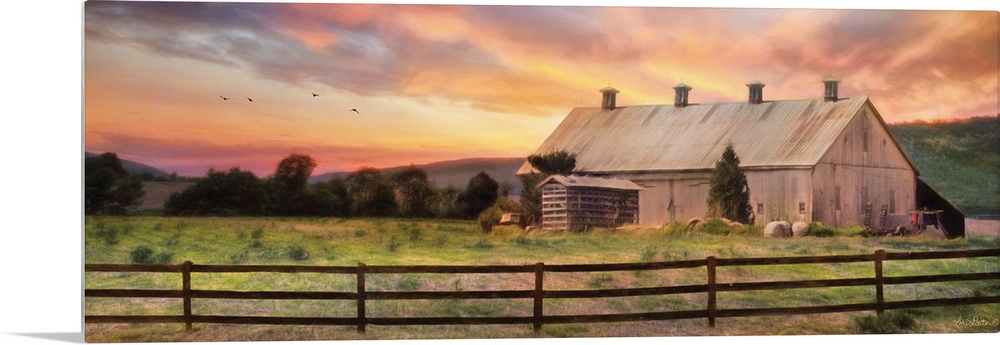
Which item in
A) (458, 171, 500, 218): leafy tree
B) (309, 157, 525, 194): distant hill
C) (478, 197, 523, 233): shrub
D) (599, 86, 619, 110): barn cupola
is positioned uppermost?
(599, 86, 619, 110): barn cupola

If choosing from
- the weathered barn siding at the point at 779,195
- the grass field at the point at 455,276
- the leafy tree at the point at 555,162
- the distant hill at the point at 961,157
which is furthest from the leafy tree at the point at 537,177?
the distant hill at the point at 961,157

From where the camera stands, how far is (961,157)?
52.2 feet

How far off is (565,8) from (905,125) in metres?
4.99

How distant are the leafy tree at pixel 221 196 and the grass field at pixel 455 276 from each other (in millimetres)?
131

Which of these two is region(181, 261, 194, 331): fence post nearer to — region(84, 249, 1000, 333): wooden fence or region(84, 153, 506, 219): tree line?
region(84, 249, 1000, 333): wooden fence

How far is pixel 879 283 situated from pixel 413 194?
6.23 meters

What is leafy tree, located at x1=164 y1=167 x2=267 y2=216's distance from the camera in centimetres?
1474

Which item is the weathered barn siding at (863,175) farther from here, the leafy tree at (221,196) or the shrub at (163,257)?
the shrub at (163,257)

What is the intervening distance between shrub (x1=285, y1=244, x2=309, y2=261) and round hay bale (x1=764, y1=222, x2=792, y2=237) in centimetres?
615

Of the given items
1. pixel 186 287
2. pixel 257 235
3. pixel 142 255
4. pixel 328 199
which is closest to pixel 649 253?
pixel 328 199

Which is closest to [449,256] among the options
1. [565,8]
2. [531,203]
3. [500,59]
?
[531,203]

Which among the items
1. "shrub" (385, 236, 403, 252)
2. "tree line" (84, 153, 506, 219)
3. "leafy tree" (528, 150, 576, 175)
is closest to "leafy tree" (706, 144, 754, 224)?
"leafy tree" (528, 150, 576, 175)

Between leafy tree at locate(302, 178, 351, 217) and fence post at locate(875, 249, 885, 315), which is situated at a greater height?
leafy tree at locate(302, 178, 351, 217)

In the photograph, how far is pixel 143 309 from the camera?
47.8 ft
